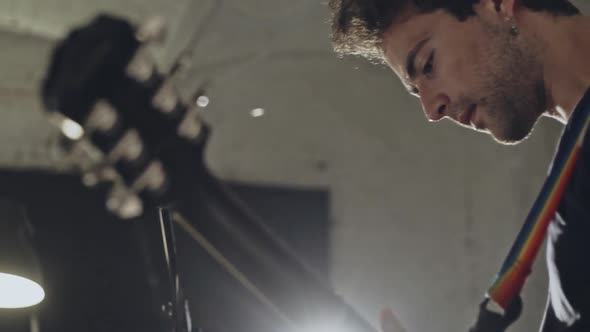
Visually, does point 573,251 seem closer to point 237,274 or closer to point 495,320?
point 495,320

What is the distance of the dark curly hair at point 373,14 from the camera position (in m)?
1.11

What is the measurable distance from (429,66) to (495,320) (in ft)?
1.66

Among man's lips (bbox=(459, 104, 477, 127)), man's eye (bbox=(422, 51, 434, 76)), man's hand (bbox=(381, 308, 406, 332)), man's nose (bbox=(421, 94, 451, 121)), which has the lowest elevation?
man's hand (bbox=(381, 308, 406, 332))

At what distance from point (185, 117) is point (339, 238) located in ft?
3.90

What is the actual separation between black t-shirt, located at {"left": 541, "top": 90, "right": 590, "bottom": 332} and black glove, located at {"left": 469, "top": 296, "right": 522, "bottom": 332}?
10cm

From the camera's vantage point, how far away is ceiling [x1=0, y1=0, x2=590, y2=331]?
2.19 metres

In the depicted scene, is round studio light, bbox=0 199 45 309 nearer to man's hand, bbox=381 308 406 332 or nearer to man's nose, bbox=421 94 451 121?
man's hand, bbox=381 308 406 332

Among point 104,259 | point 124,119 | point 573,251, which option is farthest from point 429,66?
point 104,259

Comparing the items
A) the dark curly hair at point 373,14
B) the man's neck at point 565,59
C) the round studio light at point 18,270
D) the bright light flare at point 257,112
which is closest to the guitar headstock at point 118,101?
the round studio light at point 18,270

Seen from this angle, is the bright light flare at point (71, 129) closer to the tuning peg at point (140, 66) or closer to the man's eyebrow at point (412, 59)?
the tuning peg at point (140, 66)

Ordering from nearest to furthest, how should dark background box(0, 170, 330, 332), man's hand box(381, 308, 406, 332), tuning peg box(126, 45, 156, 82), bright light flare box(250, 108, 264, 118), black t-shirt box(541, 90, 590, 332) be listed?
black t-shirt box(541, 90, 590, 332)
man's hand box(381, 308, 406, 332)
tuning peg box(126, 45, 156, 82)
dark background box(0, 170, 330, 332)
bright light flare box(250, 108, 264, 118)

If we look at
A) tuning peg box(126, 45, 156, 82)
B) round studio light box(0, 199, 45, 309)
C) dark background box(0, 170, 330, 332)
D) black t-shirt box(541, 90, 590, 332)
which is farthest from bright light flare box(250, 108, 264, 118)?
black t-shirt box(541, 90, 590, 332)

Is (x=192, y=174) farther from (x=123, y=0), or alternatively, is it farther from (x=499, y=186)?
(x=499, y=186)

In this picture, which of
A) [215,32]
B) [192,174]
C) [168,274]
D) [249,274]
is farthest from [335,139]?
[168,274]
